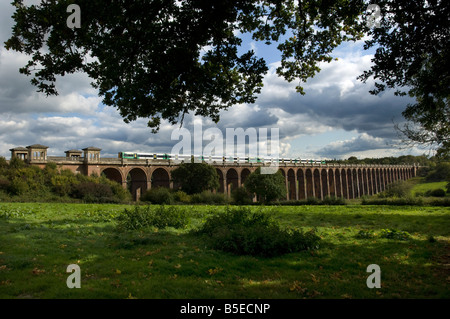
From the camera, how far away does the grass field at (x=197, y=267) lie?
488 cm

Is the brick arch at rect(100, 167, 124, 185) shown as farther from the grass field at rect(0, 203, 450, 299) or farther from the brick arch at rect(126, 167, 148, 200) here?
the grass field at rect(0, 203, 450, 299)

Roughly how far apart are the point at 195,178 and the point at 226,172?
17791 mm

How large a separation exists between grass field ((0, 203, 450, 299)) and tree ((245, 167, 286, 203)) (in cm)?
2948

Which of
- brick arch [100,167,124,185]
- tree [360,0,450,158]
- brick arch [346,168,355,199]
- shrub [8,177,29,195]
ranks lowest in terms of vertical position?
brick arch [346,168,355,199]

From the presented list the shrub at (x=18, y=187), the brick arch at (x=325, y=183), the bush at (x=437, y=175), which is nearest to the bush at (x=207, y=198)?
the shrub at (x=18, y=187)

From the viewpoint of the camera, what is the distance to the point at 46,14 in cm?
716

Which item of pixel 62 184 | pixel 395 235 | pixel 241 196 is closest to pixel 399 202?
pixel 241 196

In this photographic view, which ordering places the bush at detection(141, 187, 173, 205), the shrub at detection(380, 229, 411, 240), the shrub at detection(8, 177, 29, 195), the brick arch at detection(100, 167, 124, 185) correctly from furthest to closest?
1. the brick arch at detection(100, 167, 124, 185)
2. the bush at detection(141, 187, 173, 205)
3. the shrub at detection(8, 177, 29, 195)
4. the shrub at detection(380, 229, 411, 240)

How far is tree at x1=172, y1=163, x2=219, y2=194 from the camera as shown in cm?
4228

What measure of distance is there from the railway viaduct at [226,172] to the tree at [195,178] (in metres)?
3.88

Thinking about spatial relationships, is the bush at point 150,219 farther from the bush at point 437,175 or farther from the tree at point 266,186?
the bush at point 437,175

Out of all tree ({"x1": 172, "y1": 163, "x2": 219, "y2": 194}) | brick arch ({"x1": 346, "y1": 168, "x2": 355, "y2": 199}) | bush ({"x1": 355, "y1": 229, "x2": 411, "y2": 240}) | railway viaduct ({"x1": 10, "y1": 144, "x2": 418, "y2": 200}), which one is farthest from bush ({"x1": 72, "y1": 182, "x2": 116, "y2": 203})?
brick arch ({"x1": 346, "y1": 168, "x2": 355, "y2": 199})

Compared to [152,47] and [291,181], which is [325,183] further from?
[152,47]
